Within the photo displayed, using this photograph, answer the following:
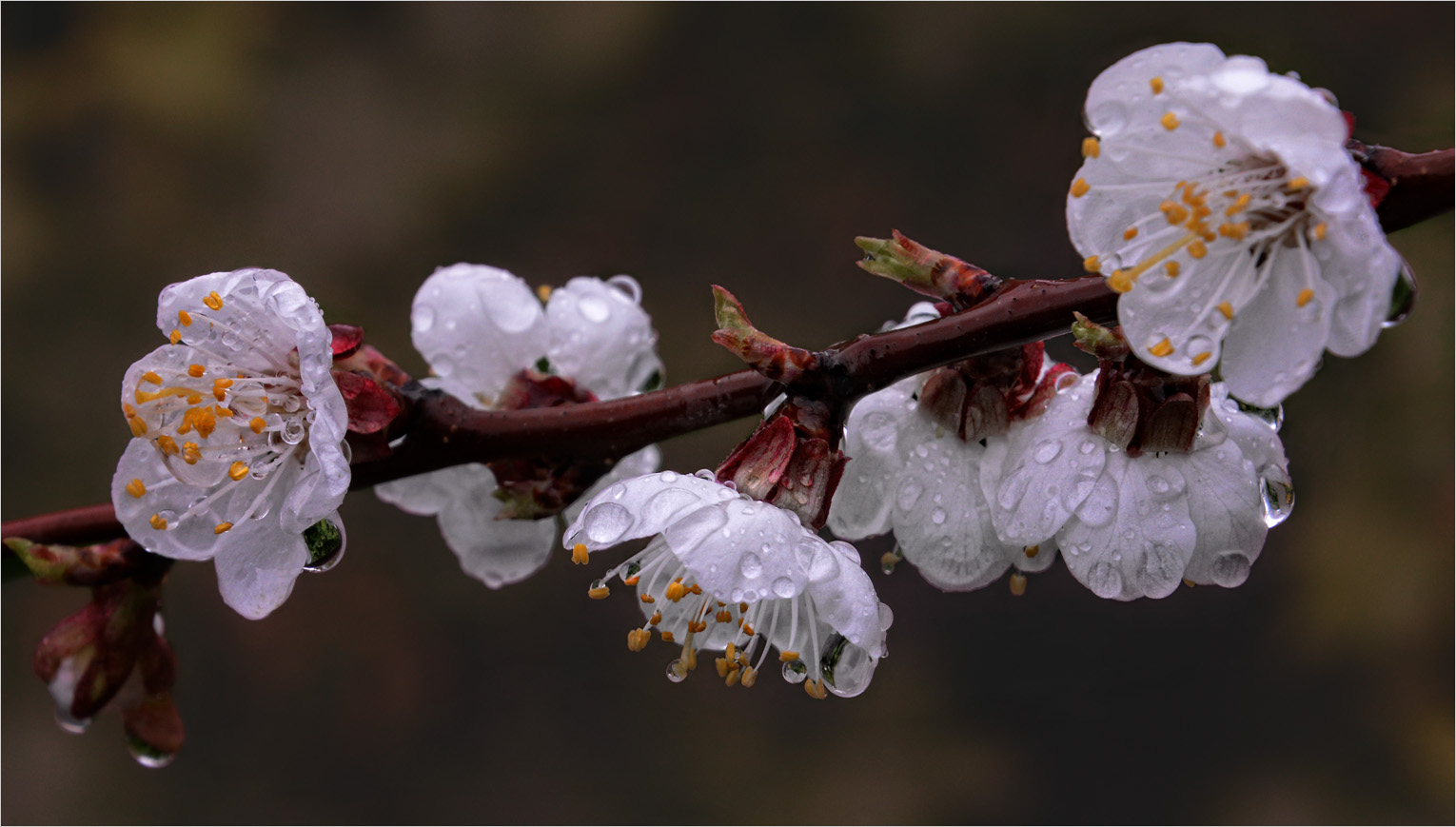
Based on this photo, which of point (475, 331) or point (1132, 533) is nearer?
point (1132, 533)

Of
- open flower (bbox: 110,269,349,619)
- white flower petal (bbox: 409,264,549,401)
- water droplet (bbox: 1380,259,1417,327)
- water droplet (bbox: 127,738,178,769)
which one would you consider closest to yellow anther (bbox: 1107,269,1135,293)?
water droplet (bbox: 1380,259,1417,327)

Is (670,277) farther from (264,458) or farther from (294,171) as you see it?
(264,458)

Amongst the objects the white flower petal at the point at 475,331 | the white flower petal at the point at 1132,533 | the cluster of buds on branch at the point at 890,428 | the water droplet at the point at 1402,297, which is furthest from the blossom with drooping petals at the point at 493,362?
the water droplet at the point at 1402,297

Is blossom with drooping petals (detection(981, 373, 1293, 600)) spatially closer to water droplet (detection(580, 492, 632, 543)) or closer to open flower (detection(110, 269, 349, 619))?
water droplet (detection(580, 492, 632, 543))

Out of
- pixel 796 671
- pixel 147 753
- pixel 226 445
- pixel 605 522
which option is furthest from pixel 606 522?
pixel 147 753

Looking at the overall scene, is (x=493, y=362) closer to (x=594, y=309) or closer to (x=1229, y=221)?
(x=594, y=309)

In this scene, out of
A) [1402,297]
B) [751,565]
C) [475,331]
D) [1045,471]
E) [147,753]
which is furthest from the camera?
[475,331]
